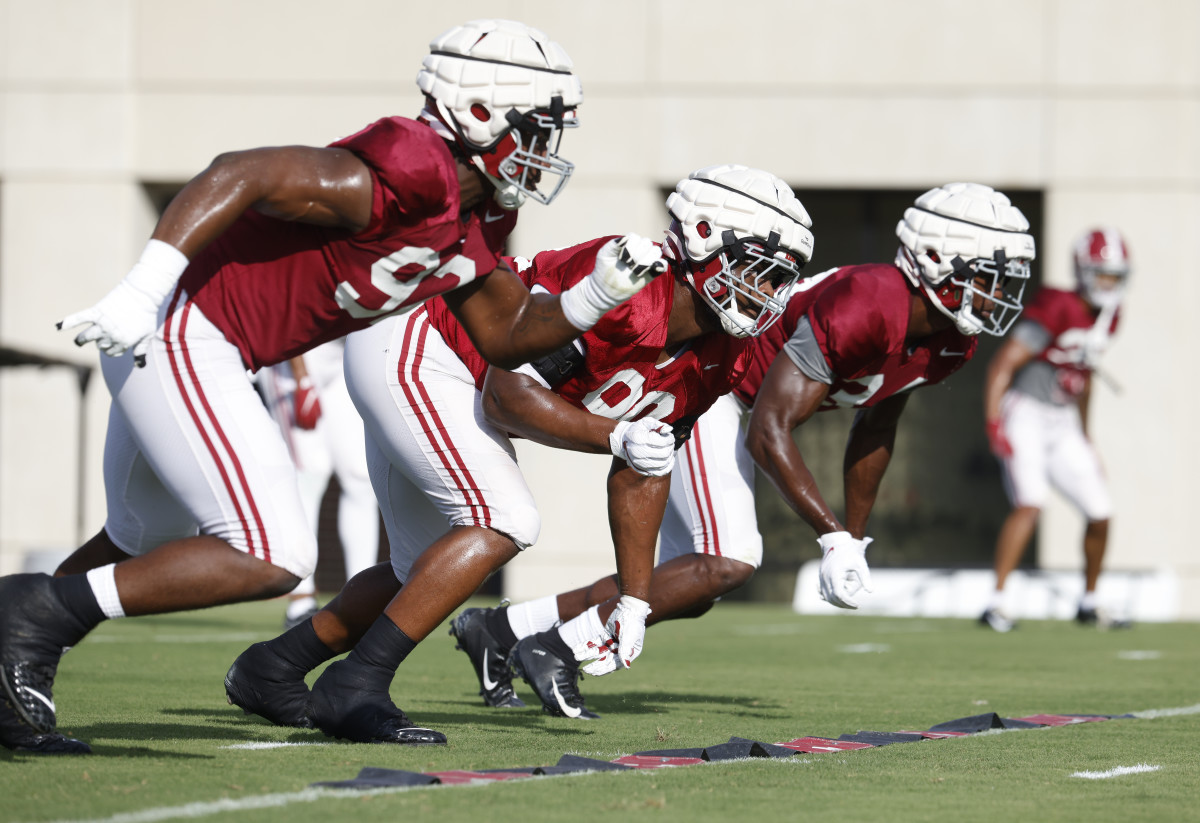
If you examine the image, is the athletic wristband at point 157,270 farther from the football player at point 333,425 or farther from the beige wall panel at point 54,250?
the beige wall panel at point 54,250

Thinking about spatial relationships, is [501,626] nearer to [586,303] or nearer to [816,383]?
[816,383]

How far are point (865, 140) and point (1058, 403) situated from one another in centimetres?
378

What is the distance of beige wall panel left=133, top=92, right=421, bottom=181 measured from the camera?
1307 cm

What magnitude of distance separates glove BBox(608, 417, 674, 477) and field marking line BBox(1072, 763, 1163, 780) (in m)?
1.18

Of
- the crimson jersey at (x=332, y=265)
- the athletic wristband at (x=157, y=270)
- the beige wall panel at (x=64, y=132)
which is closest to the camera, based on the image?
the athletic wristband at (x=157, y=270)

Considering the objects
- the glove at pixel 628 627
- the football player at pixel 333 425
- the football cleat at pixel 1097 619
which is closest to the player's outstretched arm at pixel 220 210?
the glove at pixel 628 627

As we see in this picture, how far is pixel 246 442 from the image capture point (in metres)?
3.58

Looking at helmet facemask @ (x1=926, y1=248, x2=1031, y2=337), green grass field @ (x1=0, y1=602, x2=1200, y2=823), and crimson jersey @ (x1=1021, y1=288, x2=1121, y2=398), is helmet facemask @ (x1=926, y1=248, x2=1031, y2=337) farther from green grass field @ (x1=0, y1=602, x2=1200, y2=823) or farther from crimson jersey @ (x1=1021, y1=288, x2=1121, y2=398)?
crimson jersey @ (x1=1021, y1=288, x2=1121, y2=398)

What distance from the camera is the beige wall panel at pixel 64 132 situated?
13.0 meters

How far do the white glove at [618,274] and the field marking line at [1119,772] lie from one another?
4.86ft

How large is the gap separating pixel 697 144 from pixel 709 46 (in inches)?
30.2

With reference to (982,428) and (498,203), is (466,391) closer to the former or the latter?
(498,203)

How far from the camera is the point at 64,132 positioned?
42.6 ft

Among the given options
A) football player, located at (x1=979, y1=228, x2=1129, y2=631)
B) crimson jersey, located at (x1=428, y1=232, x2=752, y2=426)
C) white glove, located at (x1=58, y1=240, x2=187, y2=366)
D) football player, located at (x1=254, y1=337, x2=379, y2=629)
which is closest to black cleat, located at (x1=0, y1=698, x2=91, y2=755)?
white glove, located at (x1=58, y1=240, x2=187, y2=366)
